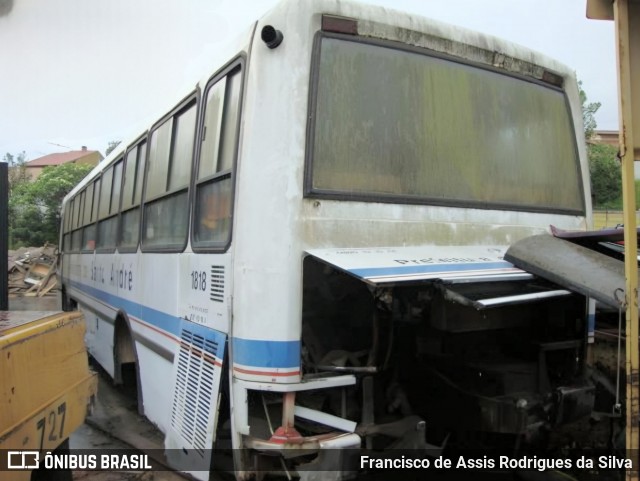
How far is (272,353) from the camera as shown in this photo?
2.53 m

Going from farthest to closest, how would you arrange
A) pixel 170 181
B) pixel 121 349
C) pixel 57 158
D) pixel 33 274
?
pixel 57 158 < pixel 33 274 < pixel 121 349 < pixel 170 181

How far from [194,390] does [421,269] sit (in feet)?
5.34

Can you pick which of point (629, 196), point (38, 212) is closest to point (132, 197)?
point (629, 196)

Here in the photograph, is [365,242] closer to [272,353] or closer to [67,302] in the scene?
[272,353]

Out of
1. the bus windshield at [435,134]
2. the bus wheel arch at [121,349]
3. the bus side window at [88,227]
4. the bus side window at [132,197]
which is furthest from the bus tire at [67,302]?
the bus windshield at [435,134]

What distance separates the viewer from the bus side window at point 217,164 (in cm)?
296

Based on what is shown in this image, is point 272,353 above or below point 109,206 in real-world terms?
below

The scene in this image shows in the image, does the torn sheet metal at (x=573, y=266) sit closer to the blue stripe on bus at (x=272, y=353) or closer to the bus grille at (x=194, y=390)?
the blue stripe on bus at (x=272, y=353)

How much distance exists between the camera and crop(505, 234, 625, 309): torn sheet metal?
99.1 inches

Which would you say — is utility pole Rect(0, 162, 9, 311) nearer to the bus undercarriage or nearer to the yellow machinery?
the yellow machinery

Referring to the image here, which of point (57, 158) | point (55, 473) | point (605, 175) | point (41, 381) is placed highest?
point (57, 158)

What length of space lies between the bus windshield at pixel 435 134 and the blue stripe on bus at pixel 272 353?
0.80 metres

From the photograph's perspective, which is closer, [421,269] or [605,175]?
[421,269]

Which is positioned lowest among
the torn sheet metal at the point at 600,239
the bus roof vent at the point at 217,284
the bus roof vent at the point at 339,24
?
the bus roof vent at the point at 217,284
